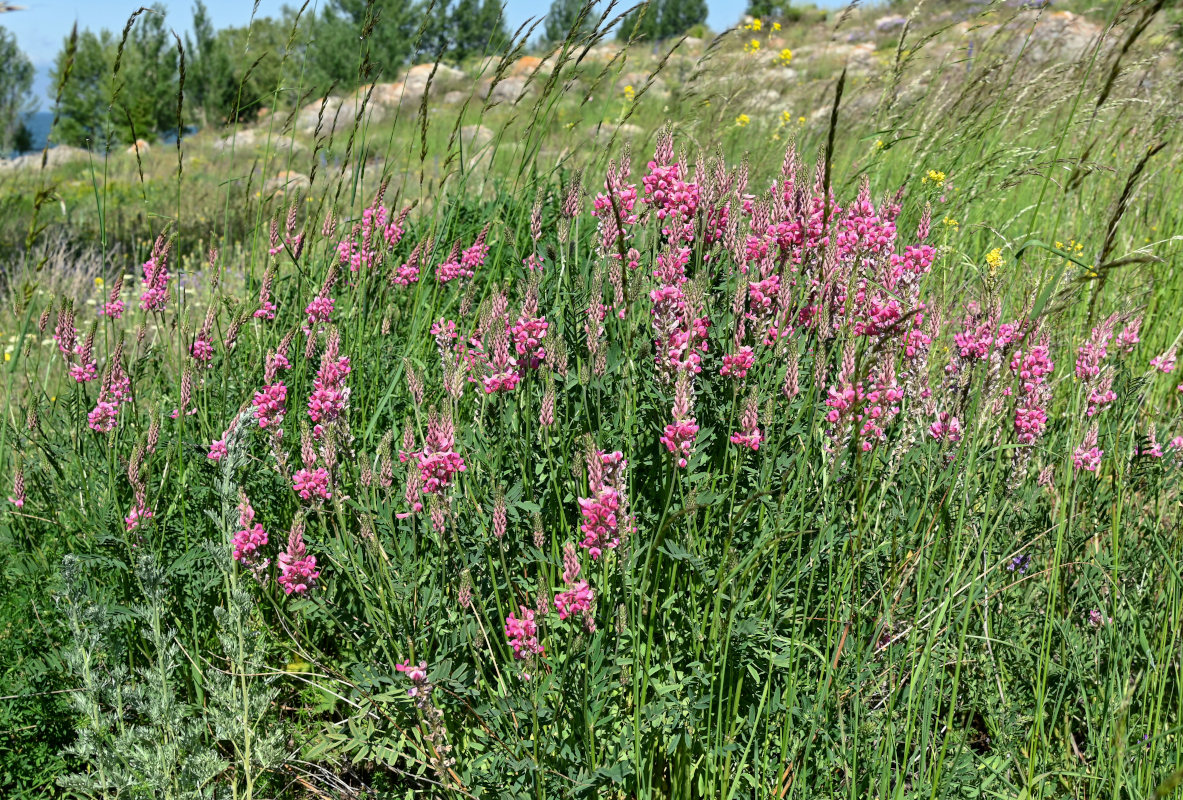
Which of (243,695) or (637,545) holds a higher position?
(637,545)

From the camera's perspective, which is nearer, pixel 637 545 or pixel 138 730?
pixel 138 730

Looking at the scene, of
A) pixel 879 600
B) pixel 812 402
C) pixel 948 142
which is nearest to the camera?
pixel 812 402

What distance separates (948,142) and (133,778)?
3827 millimetres

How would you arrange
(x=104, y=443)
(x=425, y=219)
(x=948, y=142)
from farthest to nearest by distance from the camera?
(x=425, y=219) < (x=948, y=142) < (x=104, y=443)

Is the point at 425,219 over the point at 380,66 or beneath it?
beneath

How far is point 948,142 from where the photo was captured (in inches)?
144

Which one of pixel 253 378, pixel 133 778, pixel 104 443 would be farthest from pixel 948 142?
pixel 133 778

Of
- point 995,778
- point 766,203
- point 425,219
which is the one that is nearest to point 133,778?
point 995,778

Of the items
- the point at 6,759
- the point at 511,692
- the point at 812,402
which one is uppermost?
the point at 812,402

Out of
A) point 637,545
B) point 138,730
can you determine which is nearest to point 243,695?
point 138,730

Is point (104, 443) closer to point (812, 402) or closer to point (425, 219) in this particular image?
point (812, 402)

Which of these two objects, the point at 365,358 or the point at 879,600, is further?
the point at 365,358

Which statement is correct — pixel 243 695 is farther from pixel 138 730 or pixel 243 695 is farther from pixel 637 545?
pixel 637 545

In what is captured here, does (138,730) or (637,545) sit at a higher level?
(637,545)
